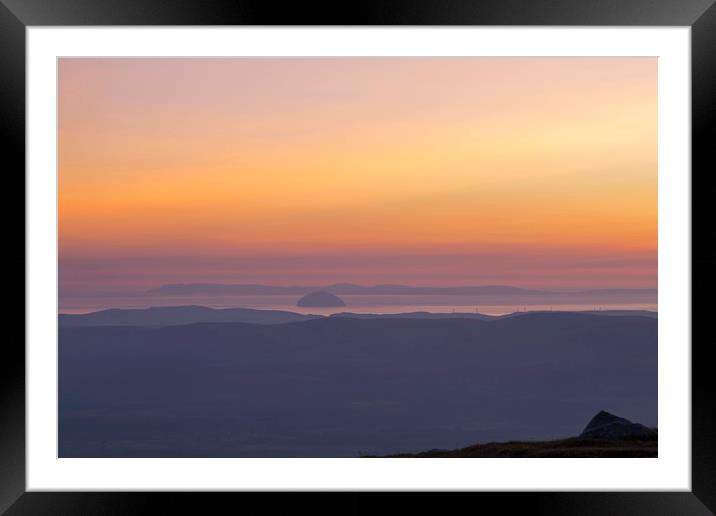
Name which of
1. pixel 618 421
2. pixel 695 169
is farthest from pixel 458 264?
pixel 695 169

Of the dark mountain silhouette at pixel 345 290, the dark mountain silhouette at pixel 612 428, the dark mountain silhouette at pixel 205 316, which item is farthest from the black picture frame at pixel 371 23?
the dark mountain silhouette at pixel 345 290

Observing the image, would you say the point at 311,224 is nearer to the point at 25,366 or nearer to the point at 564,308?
the point at 564,308

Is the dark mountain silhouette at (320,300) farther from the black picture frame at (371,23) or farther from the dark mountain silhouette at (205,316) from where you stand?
the black picture frame at (371,23)

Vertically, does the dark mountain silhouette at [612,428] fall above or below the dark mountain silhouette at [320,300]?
below

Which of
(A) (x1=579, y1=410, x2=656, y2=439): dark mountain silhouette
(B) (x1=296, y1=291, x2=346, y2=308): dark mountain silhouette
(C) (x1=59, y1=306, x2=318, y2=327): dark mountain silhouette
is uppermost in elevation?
(B) (x1=296, y1=291, x2=346, y2=308): dark mountain silhouette

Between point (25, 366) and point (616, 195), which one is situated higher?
point (616, 195)

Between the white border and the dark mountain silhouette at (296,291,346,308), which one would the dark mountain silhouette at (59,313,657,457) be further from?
the white border

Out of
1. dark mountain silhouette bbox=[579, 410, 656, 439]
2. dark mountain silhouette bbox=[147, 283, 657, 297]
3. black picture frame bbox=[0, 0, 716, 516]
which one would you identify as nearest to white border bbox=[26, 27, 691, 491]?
black picture frame bbox=[0, 0, 716, 516]
